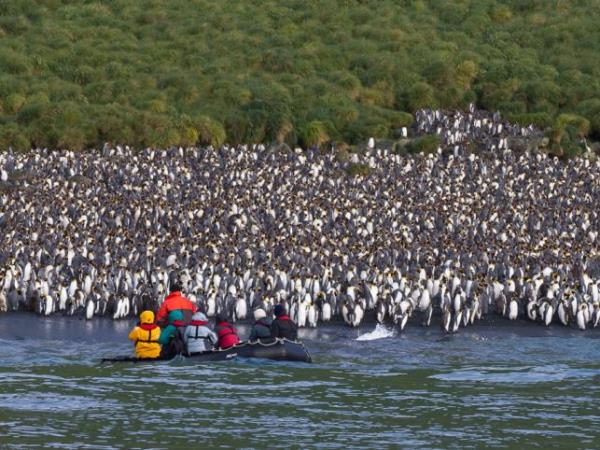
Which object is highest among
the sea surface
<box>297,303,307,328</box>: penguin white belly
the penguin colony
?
the penguin colony

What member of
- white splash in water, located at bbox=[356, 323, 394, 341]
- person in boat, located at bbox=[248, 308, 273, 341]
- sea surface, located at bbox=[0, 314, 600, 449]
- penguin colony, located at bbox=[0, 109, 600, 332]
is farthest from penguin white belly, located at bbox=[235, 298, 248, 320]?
person in boat, located at bbox=[248, 308, 273, 341]

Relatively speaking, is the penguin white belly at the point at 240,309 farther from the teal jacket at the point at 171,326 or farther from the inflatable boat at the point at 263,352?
the inflatable boat at the point at 263,352

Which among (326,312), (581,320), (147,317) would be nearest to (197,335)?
(147,317)

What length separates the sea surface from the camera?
62.2ft

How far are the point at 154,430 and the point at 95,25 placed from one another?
51.0 meters

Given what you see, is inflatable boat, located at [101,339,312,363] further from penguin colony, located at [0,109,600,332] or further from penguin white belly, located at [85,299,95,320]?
penguin white belly, located at [85,299,95,320]

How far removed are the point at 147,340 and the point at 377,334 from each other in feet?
18.3

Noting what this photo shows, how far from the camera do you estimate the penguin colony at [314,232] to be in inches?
1196

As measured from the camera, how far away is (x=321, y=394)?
2195 cm

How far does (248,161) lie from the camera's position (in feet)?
156

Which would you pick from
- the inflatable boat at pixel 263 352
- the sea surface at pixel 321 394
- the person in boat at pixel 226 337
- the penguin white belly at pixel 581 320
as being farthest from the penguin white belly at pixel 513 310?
the person in boat at pixel 226 337

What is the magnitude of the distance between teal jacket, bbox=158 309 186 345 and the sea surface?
2.09 feet

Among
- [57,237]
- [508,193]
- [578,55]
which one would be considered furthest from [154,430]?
[578,55]

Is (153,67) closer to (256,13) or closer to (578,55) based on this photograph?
(256,13)
